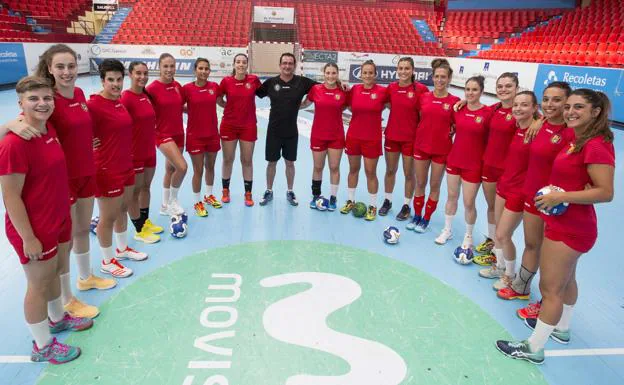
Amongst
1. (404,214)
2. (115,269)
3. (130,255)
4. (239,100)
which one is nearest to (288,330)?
(115,269)

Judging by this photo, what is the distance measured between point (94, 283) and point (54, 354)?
0.93m

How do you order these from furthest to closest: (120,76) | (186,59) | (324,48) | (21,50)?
(324,48), (186,59), (21,50), (120,76)

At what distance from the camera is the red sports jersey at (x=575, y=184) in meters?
2.44

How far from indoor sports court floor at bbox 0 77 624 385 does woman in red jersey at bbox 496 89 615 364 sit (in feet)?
2.07

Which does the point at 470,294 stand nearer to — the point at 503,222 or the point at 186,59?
the point at 503,222

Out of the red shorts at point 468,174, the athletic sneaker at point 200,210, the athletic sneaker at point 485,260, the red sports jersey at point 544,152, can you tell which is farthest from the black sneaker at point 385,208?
the red sports jersey at point 544,152

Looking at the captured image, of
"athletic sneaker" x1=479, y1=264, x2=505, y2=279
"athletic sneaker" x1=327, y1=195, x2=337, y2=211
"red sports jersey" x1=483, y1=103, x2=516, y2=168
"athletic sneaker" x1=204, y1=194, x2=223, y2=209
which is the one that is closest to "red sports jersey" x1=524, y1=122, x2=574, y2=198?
"red sports jersey" x1=483, y1=103, x2=516, y2=168

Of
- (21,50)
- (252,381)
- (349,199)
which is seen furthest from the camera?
(21,50)

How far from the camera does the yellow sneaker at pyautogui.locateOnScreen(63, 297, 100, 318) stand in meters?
3.11

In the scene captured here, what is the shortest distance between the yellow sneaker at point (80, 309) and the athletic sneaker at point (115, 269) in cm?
55

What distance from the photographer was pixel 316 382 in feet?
8.55

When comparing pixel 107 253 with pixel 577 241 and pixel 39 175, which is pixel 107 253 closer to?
pixel 39 175

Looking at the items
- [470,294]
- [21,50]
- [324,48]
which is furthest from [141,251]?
[324,48]

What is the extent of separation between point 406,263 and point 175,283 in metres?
2.31
